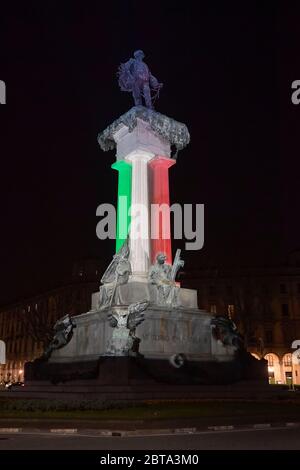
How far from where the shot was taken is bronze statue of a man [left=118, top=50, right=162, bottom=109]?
106 ft

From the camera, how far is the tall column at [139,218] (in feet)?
91.0

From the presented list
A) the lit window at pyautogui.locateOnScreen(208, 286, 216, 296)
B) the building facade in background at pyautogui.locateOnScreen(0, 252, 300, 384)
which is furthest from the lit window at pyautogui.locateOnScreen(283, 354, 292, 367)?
the lit window at pyautogui.locateOnScreen(208, 286, 216, 296)

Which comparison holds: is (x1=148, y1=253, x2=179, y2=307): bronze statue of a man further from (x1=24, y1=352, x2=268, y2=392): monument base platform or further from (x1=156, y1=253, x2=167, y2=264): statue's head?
(x1=24, y1=352, x2=268, y2=392): monument base platform

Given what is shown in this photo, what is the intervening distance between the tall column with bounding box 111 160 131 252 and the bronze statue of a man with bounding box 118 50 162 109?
4308mm

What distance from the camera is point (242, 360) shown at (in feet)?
86.4

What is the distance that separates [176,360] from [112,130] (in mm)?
15103

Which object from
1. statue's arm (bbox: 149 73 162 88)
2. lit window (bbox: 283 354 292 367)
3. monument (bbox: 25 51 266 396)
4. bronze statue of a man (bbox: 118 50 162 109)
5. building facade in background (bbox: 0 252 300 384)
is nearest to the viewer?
monument (bbox: 25 51 266 396)

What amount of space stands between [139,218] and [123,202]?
2.10 metres

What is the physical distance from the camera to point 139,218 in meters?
28.5

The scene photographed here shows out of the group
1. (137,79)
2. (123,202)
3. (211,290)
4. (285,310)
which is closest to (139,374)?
(123,202)

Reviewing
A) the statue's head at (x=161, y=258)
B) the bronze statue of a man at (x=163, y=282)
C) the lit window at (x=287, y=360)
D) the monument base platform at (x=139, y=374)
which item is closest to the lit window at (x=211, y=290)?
the lit window at (x=287, y=360)

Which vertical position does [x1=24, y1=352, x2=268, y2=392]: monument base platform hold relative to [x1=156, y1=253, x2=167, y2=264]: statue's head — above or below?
below

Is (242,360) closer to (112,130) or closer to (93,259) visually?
(112,130)
